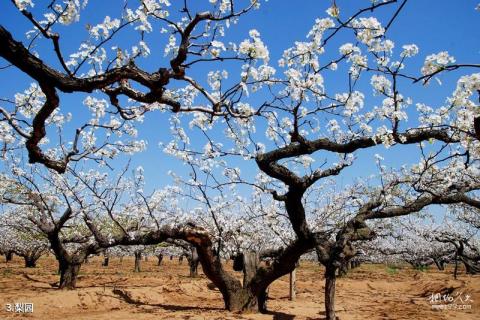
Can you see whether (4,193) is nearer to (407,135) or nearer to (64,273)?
(64,273)

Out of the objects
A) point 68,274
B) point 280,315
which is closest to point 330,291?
point 280,315

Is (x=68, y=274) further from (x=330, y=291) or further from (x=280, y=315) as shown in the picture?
(x=330, y=291)

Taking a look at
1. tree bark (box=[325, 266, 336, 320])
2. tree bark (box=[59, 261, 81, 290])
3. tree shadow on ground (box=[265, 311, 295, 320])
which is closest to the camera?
tree bark (box=[325, 266, 336, 320])

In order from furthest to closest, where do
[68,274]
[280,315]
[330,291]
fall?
[68,274], [280,315], [330,291]

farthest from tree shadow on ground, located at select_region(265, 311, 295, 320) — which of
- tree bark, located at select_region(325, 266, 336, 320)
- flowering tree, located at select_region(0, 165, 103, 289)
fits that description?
flowering tree, located at select_region(0, 165, 103, 289)

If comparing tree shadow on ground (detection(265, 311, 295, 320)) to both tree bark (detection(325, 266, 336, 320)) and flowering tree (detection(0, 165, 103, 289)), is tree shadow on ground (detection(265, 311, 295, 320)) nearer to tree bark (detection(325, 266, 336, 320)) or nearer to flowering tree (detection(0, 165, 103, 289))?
tree bark (detection(325, 266, 336, 320))

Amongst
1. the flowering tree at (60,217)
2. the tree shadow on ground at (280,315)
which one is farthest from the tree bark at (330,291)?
the flowering tree at (60,217)

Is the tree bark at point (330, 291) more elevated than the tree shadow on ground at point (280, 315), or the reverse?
the tree bark at point (330, 291)

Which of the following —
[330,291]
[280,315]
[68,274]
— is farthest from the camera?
[68,274]

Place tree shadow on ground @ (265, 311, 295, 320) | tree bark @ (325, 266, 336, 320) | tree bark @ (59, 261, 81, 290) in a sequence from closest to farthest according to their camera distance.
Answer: tree bark @ (325, 266, 336, 320)
tree shadow on ground @ (265, 311, 295, 320)
tree bark @ (59, 261, 81, 290)

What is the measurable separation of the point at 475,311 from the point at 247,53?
14238mm

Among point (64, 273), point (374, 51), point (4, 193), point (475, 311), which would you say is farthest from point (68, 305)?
point (475, 311)

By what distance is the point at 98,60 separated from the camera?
16.2 feet

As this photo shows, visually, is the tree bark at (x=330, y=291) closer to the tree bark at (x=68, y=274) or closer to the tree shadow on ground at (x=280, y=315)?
the tree shadow on ground at (x=280, y=315)
